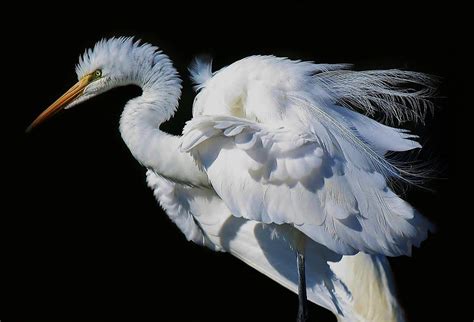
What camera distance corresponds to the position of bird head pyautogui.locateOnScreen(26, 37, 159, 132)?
265 centimetres

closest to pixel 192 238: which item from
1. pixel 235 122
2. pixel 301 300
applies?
pixel 301 300

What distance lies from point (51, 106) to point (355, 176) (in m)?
1.11

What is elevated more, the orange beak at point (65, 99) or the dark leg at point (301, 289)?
the orange beak at point (65, 99)

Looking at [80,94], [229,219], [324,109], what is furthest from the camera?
[229,219]

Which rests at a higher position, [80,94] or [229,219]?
[80,94]

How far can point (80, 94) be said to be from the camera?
108 inches

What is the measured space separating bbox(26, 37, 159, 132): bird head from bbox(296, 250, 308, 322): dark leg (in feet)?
2.68

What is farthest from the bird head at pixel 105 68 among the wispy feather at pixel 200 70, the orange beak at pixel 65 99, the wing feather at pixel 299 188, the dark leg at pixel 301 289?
the dark leg at pixel 301 289

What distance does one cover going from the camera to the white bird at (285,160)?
2.35 metres

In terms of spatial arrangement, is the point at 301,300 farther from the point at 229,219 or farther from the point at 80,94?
the point at 80,94

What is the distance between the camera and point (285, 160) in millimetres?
2320

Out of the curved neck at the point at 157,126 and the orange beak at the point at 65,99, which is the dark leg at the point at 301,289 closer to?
the curved neck at the point at 157,126

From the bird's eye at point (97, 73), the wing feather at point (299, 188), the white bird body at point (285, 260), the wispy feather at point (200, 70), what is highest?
the bird's eye at point (97, 73)

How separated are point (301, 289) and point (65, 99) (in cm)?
105
